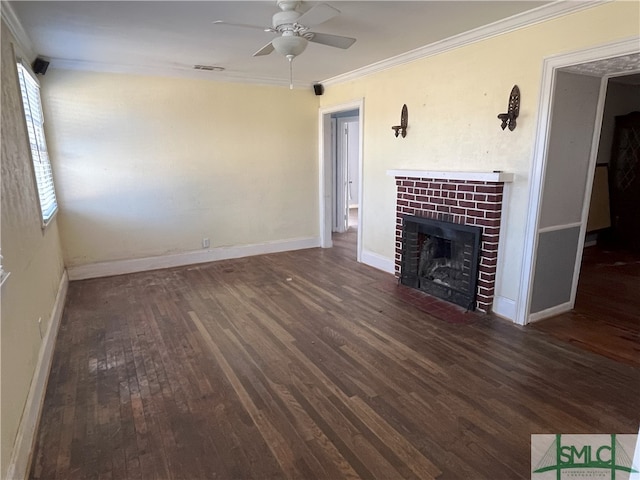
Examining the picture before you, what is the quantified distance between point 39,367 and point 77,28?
263 centimetres

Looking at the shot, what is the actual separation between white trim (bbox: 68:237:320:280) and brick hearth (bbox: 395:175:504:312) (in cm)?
238

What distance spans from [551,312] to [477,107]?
1978 mm

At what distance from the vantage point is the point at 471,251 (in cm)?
345

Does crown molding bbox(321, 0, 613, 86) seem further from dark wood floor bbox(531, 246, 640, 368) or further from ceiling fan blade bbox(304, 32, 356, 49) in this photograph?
dark wood floor bbox(531, 246, 640, 368)

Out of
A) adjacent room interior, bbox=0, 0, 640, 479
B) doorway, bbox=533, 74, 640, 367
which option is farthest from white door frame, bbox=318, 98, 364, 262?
doorway, bbox=533, 74, 640, 367

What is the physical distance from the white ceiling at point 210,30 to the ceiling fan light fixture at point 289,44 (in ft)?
0.73

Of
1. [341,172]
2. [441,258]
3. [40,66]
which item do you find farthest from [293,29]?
[341,172]

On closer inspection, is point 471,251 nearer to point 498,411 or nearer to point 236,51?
point 498,411

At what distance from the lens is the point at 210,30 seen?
3.06 metres

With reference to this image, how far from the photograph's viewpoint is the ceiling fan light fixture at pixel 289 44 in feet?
8.44

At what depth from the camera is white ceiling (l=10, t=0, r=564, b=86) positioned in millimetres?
2592

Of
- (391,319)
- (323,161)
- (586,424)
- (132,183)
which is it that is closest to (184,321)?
(391,319)

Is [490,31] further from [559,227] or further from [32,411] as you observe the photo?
[32,411]

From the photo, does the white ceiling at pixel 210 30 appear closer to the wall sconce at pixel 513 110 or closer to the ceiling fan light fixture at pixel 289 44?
the ceiling fan light fixture at pixel 289 44
